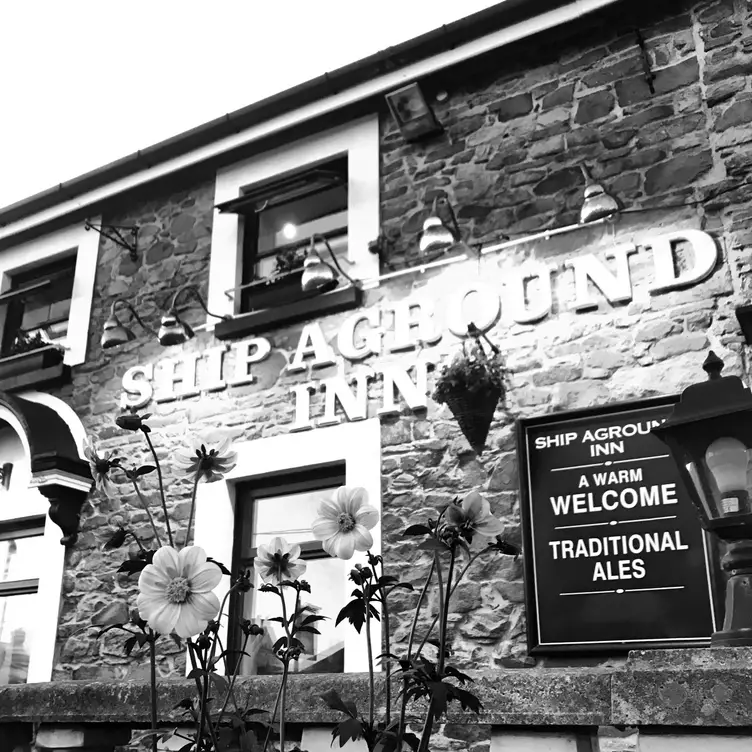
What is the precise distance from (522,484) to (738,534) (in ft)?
8.31

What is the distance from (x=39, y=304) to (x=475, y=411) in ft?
15.7

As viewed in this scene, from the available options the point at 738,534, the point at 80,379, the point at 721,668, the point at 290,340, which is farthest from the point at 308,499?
the point at 721,668

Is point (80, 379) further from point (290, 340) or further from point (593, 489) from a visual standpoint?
point (593, 489)

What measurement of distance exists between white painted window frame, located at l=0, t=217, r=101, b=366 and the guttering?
172 mm

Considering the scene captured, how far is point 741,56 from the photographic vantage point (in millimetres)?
4719

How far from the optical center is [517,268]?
4.98 m

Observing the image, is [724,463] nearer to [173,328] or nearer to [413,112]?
[413,112]

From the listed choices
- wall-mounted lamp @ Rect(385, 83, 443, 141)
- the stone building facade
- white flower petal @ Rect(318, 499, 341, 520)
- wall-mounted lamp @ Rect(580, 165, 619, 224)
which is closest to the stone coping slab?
white flower petal @ Rect(318, 499, 341, 520)

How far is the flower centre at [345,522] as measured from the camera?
1.94 meters

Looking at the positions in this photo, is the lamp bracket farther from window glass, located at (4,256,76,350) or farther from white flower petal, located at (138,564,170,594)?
window glass, located at (4,256,76,350)

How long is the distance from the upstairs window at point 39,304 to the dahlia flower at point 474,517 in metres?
5.98

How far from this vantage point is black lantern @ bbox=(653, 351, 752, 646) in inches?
74.5

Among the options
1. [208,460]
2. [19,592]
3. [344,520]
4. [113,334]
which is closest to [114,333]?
[113,334]

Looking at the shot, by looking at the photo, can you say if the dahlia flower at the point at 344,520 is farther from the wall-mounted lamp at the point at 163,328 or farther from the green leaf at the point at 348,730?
the wall-mounted lamp at the point at 163,328
